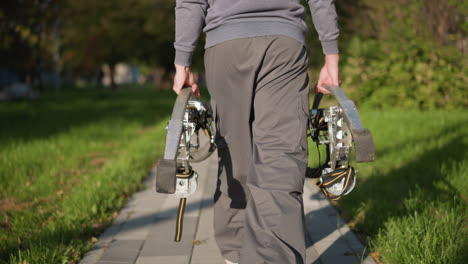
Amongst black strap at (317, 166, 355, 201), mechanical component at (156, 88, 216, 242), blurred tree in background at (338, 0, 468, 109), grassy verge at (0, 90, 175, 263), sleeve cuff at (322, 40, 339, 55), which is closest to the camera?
mechanical component at (156, 88, 216, 242)

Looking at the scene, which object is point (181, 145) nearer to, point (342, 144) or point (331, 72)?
point (342, 144)

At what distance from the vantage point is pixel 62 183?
5.39 metres

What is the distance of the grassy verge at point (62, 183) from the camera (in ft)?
11.3

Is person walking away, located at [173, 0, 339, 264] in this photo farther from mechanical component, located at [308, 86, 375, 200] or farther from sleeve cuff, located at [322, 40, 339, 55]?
mechanical component, located at [308, 86, 375, 200]

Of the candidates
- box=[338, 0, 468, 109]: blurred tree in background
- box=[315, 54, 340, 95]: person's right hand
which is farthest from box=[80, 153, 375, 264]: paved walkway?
box=[338, 0, 468, 109]: blurred tree in background

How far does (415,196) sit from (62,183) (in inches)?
135

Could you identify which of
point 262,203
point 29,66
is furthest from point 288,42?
point 29,66

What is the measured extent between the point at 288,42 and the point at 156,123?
392 inches

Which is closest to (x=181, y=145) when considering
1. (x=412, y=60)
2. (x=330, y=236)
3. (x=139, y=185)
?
(x=330, y=236)

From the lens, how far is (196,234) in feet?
12.0

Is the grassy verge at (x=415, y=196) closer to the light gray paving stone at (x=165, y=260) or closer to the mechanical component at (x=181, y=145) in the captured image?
the light gray paving stone at (x=165, y=260)

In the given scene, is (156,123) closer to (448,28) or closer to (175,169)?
(448,28)

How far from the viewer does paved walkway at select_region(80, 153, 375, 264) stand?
3174mm

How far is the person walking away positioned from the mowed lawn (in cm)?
48
